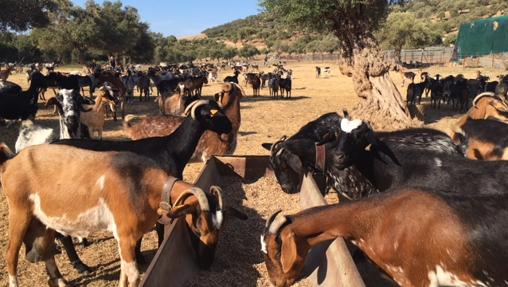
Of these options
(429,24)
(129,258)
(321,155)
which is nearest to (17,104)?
(321,155)

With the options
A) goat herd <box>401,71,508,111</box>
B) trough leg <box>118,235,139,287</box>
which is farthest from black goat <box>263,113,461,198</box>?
goat herd <box>401,71,508,111</box>

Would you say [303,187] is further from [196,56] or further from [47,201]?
[196,56]

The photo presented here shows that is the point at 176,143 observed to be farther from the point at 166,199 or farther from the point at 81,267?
the point at 166,199

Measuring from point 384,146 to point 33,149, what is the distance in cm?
449

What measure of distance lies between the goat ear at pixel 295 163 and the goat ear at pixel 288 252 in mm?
3085

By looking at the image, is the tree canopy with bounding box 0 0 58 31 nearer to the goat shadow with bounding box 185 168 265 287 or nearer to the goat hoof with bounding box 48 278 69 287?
the goat shadow with bounding box 185 168 265 287

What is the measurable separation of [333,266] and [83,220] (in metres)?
2.72

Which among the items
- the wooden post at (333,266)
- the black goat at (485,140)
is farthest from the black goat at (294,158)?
the black goat at (485,140)

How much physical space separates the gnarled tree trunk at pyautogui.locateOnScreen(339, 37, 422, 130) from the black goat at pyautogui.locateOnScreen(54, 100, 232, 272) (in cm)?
1087

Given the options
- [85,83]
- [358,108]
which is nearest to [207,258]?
[358,108]

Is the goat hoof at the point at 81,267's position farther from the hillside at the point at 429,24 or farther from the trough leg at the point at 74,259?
the hillside at the point at 429,24

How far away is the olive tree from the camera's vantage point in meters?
17.3

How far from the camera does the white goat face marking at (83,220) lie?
4.96 m

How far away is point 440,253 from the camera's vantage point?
391 cm
